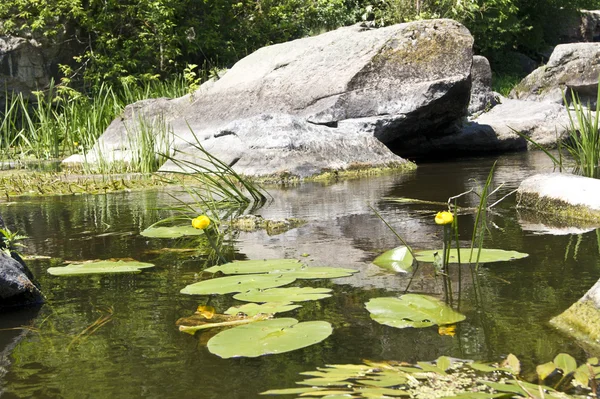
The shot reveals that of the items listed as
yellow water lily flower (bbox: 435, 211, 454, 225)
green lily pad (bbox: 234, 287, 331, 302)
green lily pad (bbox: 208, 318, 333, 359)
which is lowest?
green lily pad (bbox: 208, 318, 333, 359)

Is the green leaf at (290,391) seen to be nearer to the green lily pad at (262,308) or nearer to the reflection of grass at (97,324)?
the green lily pad at (262,308)

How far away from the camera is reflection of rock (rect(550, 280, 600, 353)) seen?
6.58 feet

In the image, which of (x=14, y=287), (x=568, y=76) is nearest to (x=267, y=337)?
(x=14, y=287)

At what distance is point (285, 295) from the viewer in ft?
8.16

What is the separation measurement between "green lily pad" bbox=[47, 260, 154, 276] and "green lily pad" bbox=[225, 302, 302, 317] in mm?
793

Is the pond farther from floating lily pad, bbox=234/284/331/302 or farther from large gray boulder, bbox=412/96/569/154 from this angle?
large gray boulder, bbox=412/96/569/154

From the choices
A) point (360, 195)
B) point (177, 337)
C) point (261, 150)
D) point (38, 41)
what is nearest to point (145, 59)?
point (38, 41)

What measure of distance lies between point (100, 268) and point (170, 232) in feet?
2.93

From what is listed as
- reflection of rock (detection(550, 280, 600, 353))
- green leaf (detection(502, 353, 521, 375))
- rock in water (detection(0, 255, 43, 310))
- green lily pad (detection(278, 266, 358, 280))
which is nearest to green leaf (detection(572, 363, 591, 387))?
green leaf (detection(502, 353, 521, 375))

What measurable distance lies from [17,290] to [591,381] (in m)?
1.78

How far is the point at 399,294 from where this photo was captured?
253 centimetres

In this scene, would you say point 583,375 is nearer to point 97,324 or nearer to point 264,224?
point 97,324

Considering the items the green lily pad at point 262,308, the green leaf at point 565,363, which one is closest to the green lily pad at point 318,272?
the green lily pad at point 262,308

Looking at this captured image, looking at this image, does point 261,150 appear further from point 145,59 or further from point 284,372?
point 145,59
